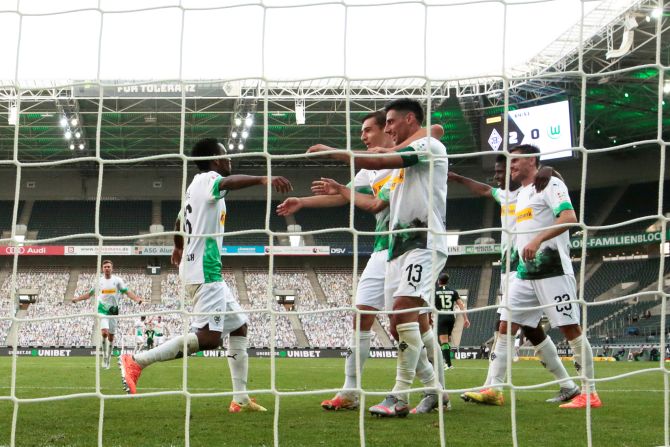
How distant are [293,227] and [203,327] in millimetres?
29537

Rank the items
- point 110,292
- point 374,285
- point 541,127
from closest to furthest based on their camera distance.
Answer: point 374,285 → point 110,292 → point 541,127

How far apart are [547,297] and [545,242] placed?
1.41 ft

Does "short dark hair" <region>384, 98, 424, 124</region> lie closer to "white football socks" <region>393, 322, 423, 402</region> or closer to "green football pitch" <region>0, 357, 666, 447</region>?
"white football socks" <region>393, 322, 423, 402</region>

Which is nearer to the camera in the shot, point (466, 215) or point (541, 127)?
point (541, 127)

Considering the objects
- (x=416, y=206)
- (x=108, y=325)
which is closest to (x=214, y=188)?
(x=416, y=206)

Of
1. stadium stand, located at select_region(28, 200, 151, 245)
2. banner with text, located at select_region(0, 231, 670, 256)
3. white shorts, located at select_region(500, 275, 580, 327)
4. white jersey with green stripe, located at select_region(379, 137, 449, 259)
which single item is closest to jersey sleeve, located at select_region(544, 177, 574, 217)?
white shorts, located at select_region(500, 275, 580, 327)

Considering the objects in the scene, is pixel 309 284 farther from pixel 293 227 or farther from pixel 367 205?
pixel 367 205

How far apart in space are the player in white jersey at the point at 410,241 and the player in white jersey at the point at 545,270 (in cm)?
124

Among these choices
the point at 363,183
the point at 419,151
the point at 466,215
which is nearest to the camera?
the point at 419,151

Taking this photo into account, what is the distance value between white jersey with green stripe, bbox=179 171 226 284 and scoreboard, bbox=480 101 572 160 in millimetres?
17603

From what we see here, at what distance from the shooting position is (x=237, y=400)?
5.64 metres

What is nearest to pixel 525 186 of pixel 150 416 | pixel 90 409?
pixel 150 416

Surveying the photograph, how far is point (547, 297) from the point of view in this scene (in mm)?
5922

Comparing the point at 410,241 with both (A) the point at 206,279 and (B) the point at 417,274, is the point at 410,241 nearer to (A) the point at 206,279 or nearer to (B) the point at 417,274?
(B) the point at 417,274
